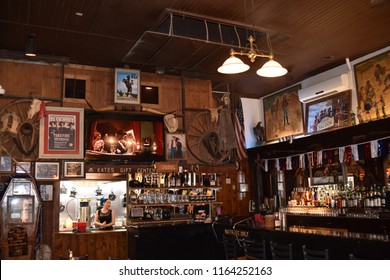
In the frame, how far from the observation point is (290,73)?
9438 millimetres

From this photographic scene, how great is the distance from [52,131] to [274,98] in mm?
6252

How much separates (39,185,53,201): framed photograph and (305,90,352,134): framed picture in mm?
6086

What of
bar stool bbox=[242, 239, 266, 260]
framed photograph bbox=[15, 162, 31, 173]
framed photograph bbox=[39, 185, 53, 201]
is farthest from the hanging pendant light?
framed photograph bbox=[39, 185, 53, 201]

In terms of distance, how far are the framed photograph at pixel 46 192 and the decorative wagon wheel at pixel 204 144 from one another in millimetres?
2907

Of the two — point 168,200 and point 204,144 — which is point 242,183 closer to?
point 204,144

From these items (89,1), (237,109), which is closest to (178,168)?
(237,109)

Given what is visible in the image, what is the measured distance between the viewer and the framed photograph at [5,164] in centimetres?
696

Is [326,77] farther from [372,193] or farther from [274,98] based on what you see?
[372,193]

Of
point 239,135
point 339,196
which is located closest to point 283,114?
point 239,135

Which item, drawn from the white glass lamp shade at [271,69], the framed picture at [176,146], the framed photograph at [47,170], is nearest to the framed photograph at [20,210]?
the framed photograph at [47,170]

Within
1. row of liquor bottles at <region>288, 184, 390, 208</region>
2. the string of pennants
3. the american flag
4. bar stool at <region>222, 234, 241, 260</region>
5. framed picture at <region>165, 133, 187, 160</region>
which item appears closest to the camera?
bar stool at <region>222, 234, 241, 260</region>

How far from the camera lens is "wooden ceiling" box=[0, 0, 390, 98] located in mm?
5934

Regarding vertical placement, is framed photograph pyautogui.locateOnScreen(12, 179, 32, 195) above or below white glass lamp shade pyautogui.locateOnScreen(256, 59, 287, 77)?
below

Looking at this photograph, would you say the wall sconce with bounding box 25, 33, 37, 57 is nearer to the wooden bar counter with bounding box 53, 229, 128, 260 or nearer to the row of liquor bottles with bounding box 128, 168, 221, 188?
the row of liquor bottles with bounding box 128, 168, 221, 188
